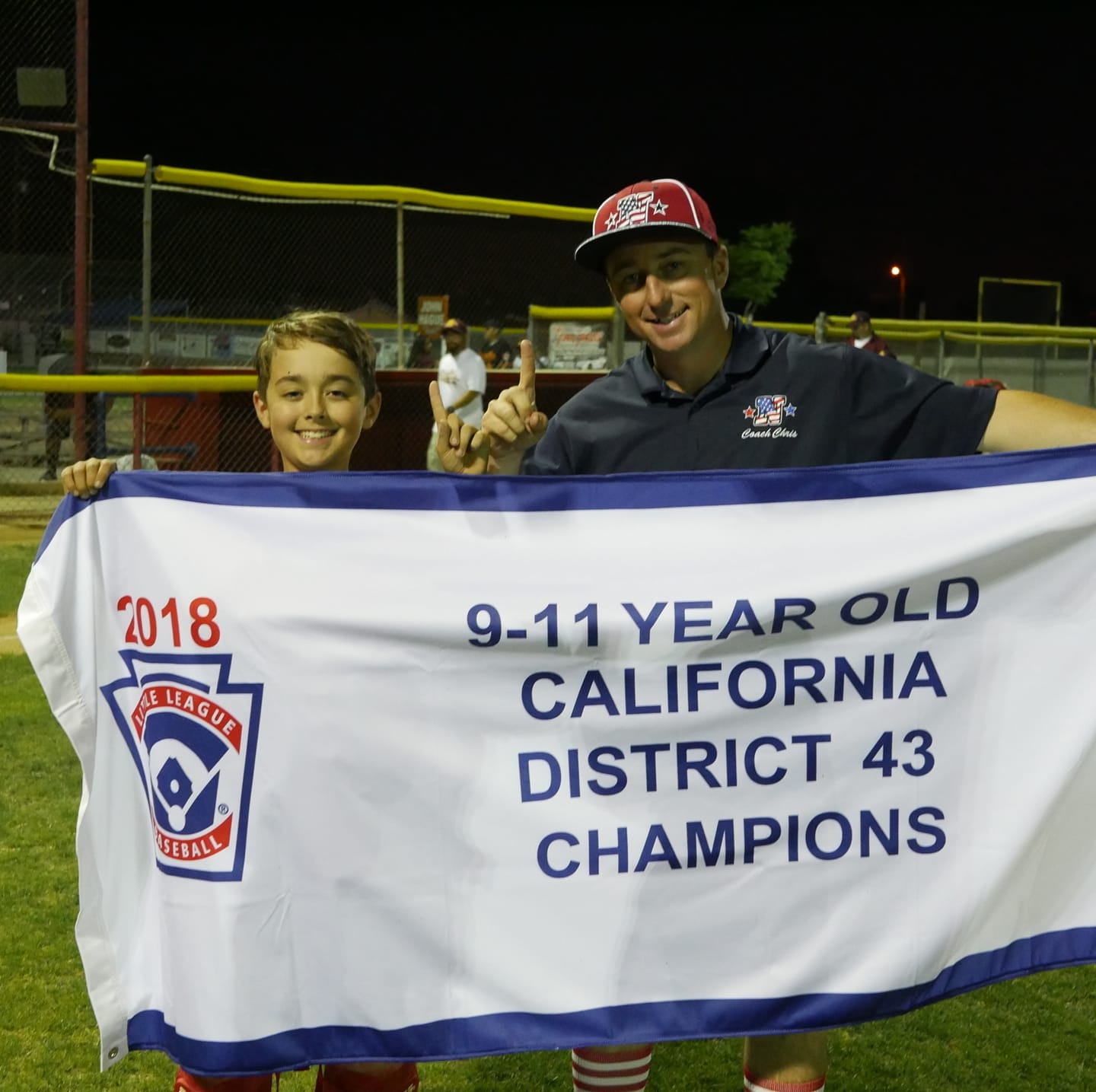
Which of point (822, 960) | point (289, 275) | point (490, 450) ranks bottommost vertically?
point (822, 960)

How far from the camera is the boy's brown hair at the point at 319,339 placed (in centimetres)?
286

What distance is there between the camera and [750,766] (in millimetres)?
2615

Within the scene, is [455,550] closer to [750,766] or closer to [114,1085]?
[750,766]

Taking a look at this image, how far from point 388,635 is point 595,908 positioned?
0.65 meters

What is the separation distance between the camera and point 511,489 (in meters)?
2.61

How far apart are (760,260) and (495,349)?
60.6 meters

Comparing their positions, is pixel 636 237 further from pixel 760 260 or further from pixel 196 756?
pixel 760 260

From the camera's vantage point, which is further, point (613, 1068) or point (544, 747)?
point (613, 1068)

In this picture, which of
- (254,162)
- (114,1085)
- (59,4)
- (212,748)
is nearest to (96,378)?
(59,4)

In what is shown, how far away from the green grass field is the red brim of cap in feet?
6.85

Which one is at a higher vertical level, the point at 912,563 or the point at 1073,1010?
the point at 912,563

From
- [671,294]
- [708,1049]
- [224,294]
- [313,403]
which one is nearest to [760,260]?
[224,294]

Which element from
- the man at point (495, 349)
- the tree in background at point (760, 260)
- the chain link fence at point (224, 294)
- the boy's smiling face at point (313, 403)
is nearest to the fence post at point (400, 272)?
the chain link fence at point (224, 294)

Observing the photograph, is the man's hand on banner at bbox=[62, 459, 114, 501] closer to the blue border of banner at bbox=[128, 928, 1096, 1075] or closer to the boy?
the boy
